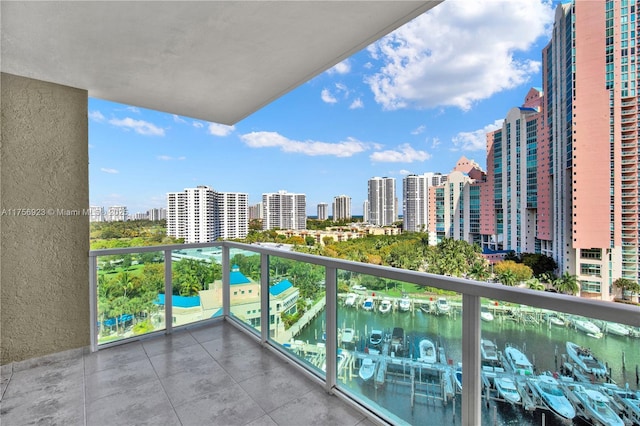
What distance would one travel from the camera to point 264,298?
10.1ft

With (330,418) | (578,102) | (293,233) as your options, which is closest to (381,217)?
(293,233)

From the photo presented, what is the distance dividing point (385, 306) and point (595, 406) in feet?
3.34

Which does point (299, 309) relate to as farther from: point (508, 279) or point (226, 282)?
point (508, 279)

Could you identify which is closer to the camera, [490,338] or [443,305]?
[490,338]

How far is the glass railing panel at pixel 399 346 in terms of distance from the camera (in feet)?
4.94

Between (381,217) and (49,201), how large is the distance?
10847 mm

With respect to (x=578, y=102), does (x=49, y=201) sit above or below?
below

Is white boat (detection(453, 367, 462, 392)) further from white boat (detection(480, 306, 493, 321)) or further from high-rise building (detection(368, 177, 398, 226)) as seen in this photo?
high-rise building (detection(368, 177, 398, 226))

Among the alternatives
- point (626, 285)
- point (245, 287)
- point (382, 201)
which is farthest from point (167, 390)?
point (382, 201)

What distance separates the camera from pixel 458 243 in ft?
26.6

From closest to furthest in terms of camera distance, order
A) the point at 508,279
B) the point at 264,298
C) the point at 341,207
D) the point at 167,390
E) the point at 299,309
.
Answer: the point at 167,390 → the point at 508,279 → the point at 299,309 → the point at 264,298 → the point at 341,207

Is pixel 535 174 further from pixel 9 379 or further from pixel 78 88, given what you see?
pixel 9 379

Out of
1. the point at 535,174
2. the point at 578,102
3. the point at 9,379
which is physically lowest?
the point at 9,379

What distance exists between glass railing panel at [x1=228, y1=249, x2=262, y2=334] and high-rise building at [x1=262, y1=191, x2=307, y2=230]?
800 centimetres
